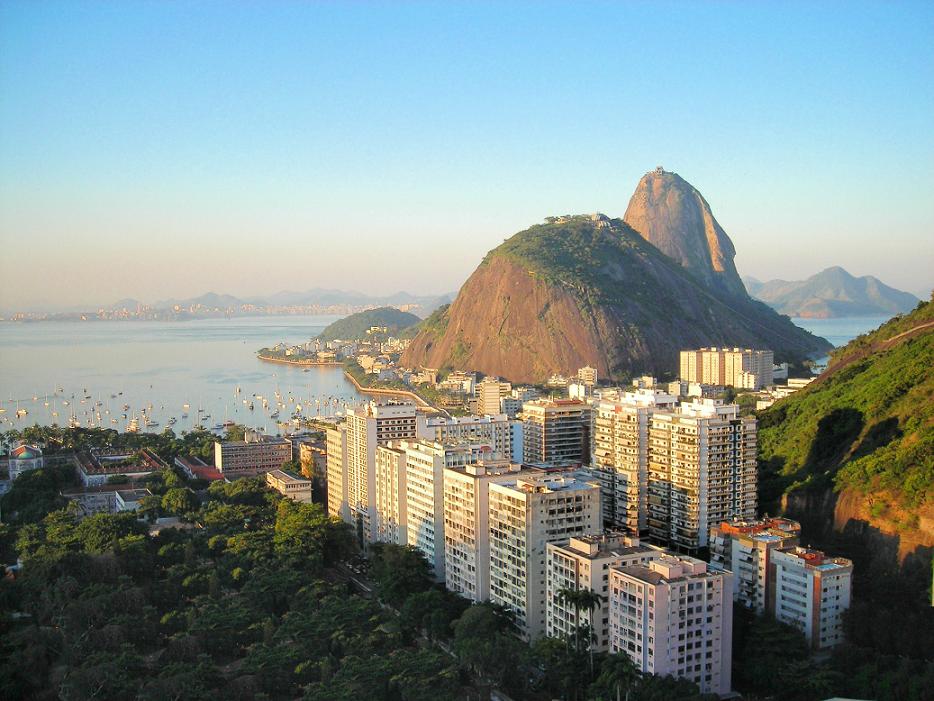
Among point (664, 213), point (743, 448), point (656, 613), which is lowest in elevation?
point (656, 613)

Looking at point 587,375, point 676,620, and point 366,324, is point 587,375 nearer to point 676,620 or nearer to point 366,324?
point 676,620

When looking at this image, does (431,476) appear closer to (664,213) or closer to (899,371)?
(899,371)

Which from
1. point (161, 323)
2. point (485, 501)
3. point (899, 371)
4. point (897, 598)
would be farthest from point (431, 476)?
point (161, 323)

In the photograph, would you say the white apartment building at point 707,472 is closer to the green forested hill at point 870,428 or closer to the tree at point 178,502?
the green forested hill at point 870,428

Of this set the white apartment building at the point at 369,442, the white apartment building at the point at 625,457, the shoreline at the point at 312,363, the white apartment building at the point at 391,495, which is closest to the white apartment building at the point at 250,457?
the white apartment building at the point at 369,442

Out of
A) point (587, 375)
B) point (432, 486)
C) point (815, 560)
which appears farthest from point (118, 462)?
point (587, 375)

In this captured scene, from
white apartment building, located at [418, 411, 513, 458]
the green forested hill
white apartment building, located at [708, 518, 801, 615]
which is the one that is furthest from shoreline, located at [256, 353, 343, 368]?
white apartment building, located at [708, 518, 801, 615]
